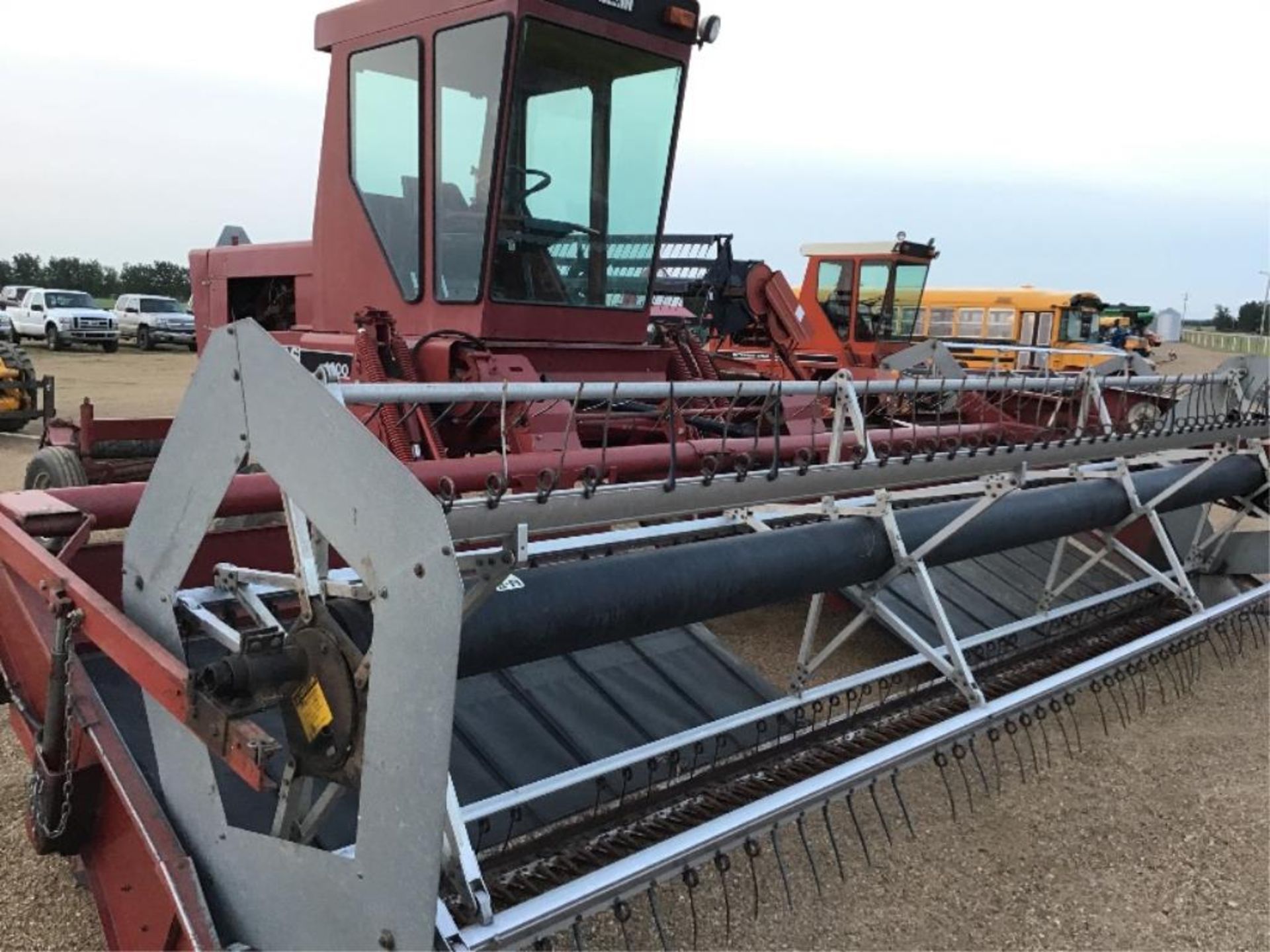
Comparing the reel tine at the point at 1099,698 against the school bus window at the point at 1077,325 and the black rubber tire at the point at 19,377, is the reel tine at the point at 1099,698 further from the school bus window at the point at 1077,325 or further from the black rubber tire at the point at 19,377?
the school bus window at the point at 1077,325

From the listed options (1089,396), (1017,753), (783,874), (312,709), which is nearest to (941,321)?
(1089,396)

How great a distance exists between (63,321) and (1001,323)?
765 inches

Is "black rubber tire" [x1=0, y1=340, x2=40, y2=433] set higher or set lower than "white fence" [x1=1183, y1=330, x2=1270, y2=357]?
lower

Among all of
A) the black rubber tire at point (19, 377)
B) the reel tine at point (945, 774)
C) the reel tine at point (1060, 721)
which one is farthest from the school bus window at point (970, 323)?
the reel tine at point (945, 774)

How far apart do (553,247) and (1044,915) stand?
2944mm

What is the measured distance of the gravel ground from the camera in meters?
2.54

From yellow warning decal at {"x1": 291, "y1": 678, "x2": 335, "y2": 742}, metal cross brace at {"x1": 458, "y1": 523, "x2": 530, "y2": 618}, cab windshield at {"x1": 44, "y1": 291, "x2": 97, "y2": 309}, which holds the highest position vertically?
cab windshield at {"x1": 44, "y1": 291, "x2": 97, "y2": 309}

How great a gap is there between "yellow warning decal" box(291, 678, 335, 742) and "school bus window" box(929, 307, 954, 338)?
58.2 ft

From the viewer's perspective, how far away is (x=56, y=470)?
4.25m

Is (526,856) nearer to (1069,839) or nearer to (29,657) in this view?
(29,657)

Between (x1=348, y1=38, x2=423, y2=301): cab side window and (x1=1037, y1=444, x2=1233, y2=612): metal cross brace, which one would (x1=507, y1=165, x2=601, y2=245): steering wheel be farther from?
(x1=1037, y1=444, x2=1233, y2=612): metal cross brace

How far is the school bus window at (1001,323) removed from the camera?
17.7m

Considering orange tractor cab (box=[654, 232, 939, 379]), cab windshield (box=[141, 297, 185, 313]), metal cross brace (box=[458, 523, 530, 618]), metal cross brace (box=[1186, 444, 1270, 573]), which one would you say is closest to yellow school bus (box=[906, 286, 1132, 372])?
orange tractor cab (box=[654, 232, 939, 379])

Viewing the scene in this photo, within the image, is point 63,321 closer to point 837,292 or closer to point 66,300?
point 66,300
